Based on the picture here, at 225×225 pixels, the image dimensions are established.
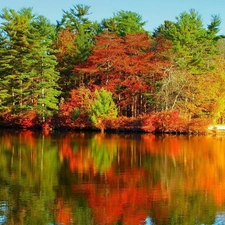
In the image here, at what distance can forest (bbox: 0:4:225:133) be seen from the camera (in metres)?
32.8

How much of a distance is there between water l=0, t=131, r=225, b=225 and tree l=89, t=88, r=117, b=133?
10.5 m

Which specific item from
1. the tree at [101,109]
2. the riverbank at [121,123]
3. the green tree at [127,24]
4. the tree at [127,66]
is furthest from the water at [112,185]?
the green tree at [127,24]

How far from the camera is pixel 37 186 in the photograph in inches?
523

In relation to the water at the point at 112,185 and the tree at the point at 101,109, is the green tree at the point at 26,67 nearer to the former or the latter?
the tree at the point at 101,109

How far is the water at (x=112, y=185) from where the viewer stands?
33.3 feet

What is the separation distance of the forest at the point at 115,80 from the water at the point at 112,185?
10.8 m

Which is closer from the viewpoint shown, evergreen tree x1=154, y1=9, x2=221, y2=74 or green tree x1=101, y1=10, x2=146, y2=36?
evergreen tree x1=154, y1=9, x2=221, y2=74

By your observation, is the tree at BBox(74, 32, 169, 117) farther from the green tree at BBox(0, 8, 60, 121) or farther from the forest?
the green tree at BBox(0, 8, 60, 121)

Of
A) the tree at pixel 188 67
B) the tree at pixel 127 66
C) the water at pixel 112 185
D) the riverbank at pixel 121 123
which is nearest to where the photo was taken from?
the water at pixel 112 185

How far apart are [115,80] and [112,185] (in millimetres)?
21512

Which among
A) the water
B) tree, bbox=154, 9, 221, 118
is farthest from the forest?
the water

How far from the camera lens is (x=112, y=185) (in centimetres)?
1345

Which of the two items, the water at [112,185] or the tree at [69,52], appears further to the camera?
the tree at [69,52]

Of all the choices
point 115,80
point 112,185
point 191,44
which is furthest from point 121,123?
point 112,185
